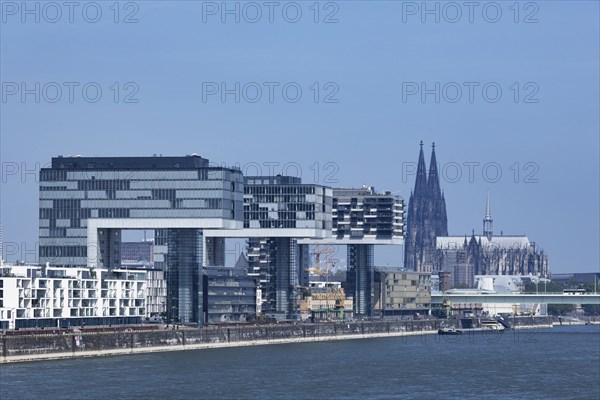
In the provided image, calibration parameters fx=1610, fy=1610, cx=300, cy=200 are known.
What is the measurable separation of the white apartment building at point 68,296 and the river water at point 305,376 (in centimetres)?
1494

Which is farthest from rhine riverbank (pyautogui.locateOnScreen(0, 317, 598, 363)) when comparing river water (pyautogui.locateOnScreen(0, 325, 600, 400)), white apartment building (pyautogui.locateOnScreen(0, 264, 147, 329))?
white apartment building (pyautogui.locateOnScreen(0, 264, 147, 329))

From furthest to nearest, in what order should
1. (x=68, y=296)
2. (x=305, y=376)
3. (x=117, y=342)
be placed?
(x=68, y=296) < (x=117, y=342) < (x=305, y=376)

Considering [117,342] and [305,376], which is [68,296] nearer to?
[117,342]

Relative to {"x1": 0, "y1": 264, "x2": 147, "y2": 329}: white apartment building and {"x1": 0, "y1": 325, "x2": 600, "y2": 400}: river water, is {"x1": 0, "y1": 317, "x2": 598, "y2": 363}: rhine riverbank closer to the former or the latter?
{"x1": 0, "y1": 325, "x2": 600, "y2": 400}: river water

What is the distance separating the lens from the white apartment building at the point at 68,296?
164 m

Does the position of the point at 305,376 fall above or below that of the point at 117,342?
below

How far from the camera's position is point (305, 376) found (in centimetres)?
13250

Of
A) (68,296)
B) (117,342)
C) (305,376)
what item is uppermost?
(68,296)

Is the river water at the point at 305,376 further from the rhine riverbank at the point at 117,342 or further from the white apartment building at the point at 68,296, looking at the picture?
the white apartment building at the point at 68,296

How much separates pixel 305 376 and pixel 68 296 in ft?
166

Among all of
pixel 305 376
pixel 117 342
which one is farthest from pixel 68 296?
pixel 305 376

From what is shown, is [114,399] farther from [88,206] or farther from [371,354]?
[88,206]

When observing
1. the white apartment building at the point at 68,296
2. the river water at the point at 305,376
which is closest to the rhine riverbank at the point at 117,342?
the river water at the point at 305,376

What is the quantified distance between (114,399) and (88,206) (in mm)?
93871
